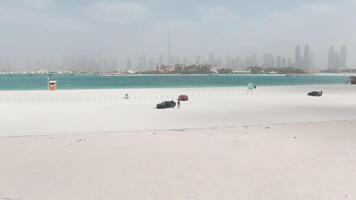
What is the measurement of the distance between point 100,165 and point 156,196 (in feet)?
11.1

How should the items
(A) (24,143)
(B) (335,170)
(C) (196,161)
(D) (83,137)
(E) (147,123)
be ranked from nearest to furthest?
1. (B) (335,170)
2. (C) (196,161)
3. (A) (24,143)
4. (D) (83,137)
5. (E) (147,123)

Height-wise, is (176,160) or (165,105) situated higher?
(165,105)

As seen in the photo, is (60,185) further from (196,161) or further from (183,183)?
(196,161)

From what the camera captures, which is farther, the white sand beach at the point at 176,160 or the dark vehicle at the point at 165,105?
the dark vehicle at the point at 165,105

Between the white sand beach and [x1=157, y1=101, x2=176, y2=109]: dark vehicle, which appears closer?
the white sand beach

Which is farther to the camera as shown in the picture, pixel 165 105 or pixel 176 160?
pixel 165 105

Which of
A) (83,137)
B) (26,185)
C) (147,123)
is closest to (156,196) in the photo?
(26,185)

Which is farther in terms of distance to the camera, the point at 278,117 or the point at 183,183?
the point at 278,117

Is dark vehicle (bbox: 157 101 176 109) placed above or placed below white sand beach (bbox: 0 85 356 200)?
above

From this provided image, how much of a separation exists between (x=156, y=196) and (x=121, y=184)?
4.11 ft

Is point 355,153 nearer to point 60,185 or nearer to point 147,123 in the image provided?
point 60,185

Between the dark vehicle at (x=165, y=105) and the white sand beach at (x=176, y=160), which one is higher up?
the dark vehicle at (x=165, y=105)

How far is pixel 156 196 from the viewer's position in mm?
9078

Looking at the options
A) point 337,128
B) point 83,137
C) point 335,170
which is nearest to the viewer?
point 335,170
